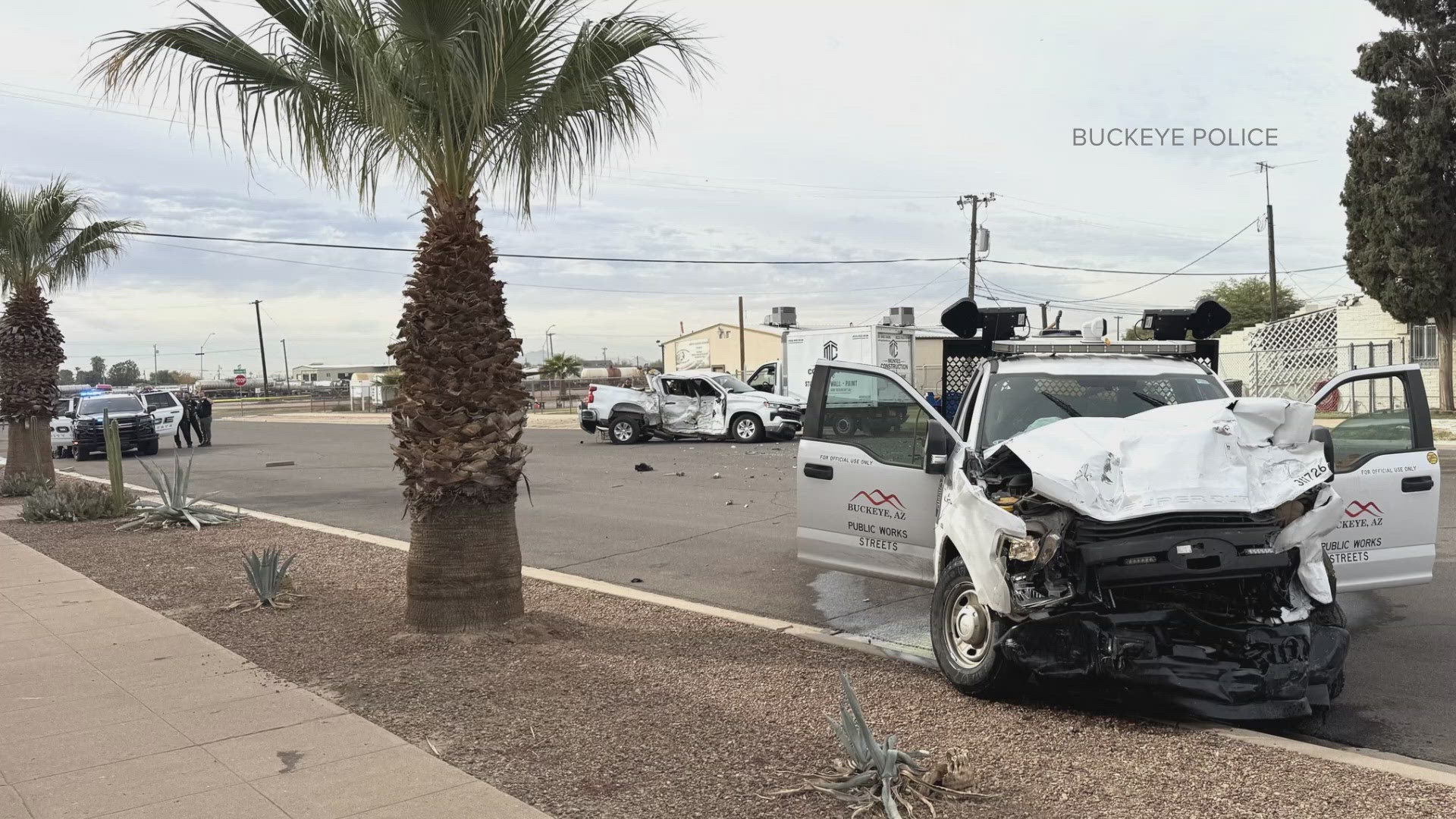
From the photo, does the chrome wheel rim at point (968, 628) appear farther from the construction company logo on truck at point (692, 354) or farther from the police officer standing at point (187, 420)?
the construction company logo on truck at point (692, 354)

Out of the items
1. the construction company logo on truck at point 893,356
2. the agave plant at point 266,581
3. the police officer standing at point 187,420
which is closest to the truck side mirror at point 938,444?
the agave plant at point 266,581

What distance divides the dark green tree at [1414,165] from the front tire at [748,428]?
585 inches

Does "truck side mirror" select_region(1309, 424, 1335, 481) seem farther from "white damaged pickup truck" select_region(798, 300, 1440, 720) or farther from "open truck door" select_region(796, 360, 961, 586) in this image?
"open truck door" select_region(796, 360, 961, 586)

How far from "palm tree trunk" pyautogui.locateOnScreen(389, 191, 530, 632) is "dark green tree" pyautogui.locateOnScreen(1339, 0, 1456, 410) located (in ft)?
79.9

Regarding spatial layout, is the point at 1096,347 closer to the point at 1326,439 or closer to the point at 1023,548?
the point at 1326,439

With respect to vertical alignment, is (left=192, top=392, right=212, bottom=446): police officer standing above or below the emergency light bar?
below

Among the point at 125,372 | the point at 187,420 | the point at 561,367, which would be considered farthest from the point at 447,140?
the point at 125,372

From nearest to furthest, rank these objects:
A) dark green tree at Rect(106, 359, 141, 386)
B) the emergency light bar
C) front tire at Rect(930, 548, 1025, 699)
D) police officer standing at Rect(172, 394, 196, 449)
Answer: front tire at Rect(930, 548, 1025, 699)
the emergency light bar
police officer standing at Rect(172, 394, 196, 449)
dark green tree at Rect(106, 359, 141, 386)

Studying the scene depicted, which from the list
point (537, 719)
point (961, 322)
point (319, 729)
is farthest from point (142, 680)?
point (961, 322)

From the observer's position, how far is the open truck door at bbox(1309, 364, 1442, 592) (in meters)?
6.12

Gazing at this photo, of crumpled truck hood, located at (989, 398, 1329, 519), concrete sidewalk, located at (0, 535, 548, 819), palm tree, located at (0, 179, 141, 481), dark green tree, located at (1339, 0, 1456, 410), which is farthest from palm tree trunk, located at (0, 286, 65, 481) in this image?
dark green tree, located at (1339, 0, 1456, 410)

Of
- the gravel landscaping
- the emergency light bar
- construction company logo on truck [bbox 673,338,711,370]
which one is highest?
construction company logo on truck [bbox 673,338,711,370]

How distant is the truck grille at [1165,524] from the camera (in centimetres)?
453

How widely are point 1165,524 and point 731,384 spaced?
70.8 ft
